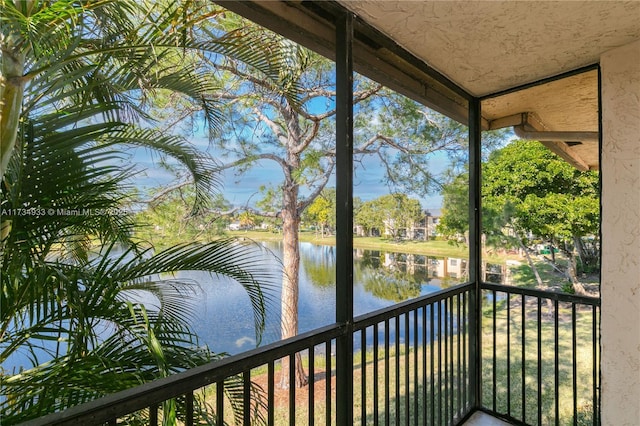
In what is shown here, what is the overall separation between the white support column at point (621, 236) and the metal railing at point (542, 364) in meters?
0.23

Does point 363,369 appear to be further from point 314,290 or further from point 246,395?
point 314,290

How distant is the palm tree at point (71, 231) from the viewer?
113cm

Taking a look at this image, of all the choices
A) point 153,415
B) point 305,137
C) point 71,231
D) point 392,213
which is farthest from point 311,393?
point 392,213

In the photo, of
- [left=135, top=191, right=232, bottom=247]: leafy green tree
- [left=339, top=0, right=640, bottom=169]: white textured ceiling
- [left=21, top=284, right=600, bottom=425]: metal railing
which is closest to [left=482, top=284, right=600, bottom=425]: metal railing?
[left=21, top=284, right=600, bottom=425]: metal railing

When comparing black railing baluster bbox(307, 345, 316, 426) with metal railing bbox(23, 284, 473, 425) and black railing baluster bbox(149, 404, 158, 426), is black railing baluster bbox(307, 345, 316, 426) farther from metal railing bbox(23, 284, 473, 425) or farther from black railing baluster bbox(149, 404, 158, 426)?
black railing baluster bbox(149, 404, 158, 426)

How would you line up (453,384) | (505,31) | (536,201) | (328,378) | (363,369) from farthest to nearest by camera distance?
1. (536,201)
2. (453,384)
3. (363,369)
4. (505,31)
5. (328,378)

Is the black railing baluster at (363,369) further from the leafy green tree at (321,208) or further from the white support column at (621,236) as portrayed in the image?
the leafy green tree at (321,208)

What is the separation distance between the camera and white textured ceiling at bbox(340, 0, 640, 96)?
1.38 meters

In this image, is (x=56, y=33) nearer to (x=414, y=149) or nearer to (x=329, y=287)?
(x=329, y=287)

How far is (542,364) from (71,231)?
6.29m

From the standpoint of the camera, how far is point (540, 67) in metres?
1.96

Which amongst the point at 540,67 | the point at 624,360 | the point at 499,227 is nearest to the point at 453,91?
the point at 540,67

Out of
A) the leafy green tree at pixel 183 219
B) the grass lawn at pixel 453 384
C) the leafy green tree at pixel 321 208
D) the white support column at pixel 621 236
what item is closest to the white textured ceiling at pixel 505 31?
the white support column at pixel 621 236

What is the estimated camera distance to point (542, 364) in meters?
Answer: 4.99
